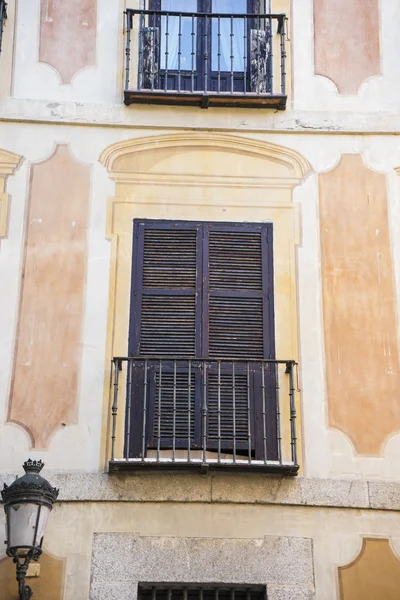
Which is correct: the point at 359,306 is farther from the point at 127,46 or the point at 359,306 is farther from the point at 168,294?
the point at 127,46

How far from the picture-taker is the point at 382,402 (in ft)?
33.1

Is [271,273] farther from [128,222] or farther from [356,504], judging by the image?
[356,504]

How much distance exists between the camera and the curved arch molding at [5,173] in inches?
420

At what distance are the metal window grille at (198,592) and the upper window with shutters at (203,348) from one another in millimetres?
981

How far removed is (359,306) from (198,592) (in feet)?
9.62

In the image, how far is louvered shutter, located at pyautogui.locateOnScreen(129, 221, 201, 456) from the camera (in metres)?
9.98

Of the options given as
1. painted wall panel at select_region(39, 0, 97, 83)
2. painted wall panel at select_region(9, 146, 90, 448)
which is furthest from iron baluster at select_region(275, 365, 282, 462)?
painted wall panel at select_region(39, 0, 97, 83)

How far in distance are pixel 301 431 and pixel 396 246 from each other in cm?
202

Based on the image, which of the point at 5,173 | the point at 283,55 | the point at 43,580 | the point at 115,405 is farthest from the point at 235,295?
the point at 43,580

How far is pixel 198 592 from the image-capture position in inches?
368

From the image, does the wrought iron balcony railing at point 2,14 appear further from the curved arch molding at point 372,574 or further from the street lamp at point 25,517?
the curved arch molding at point 372,574

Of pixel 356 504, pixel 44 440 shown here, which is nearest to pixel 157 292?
pixel 44 440

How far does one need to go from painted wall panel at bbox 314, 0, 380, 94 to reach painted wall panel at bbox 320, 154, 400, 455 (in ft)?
3.03

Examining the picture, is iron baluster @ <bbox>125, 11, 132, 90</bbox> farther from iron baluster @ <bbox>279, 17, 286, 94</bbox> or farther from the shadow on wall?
the shadow on wall
